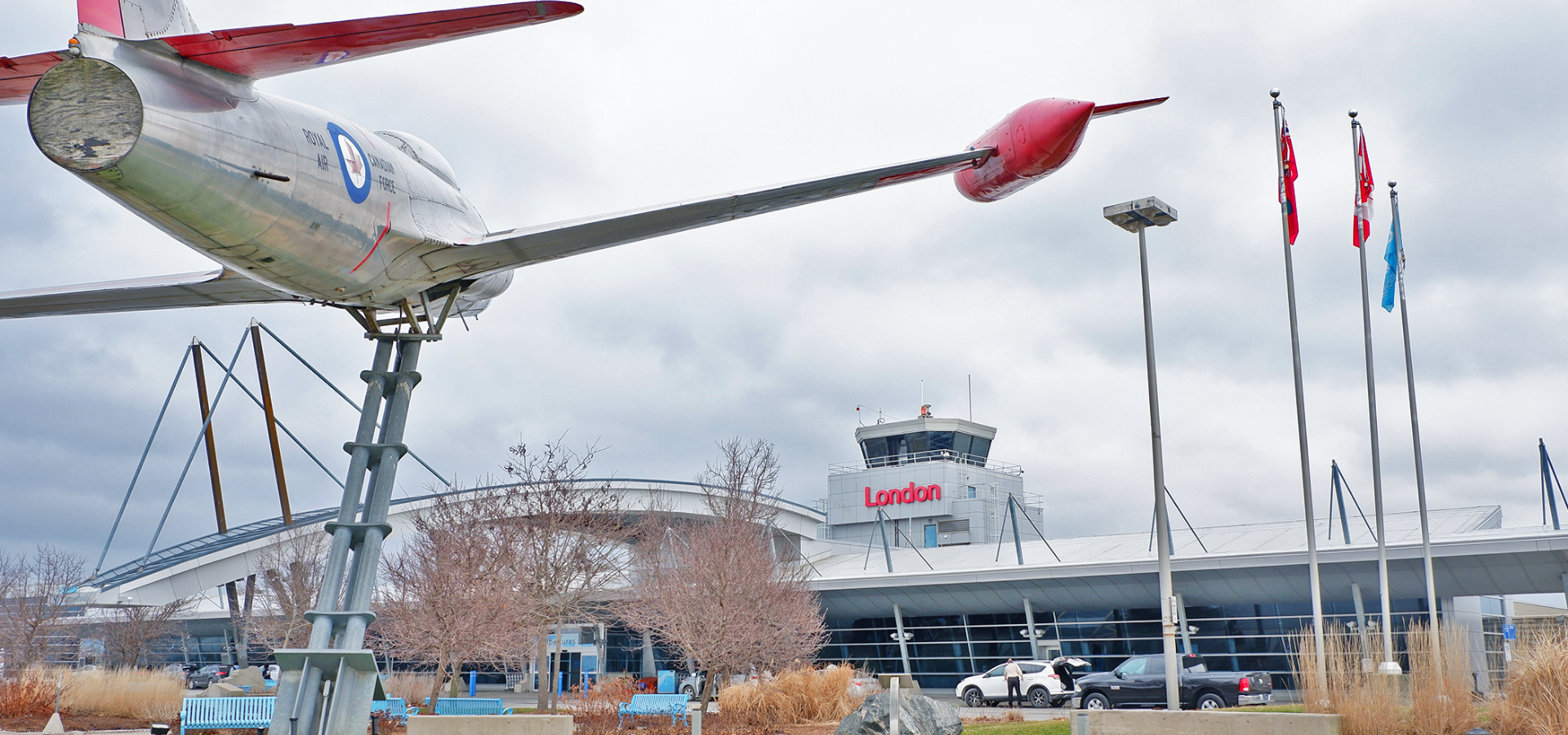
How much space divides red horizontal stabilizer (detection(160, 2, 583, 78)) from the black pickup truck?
22.3 m

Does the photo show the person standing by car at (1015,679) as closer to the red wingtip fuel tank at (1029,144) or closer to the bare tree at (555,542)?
the bare tree at (555,542)

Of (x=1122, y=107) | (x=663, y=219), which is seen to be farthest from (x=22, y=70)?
(x=1122, y=107)

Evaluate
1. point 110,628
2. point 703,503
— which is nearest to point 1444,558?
point 703,503

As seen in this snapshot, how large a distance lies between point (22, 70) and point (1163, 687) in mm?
25478

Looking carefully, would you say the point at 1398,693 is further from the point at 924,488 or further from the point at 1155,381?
the point at 924,488

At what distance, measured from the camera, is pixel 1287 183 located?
2298 cm

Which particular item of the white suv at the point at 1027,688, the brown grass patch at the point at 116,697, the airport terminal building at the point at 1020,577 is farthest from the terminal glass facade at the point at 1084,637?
the brown grass patch at the point at 116,697

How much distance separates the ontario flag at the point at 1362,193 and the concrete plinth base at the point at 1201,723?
46.4ft

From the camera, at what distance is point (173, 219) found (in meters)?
5.84

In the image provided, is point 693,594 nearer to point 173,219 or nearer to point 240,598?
point 173,219

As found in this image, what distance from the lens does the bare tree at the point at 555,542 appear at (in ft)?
87.6

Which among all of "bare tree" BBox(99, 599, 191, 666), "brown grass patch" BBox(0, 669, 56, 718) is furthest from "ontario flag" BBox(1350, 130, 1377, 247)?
"bare tree" BBox(99, 599, 191, 666)

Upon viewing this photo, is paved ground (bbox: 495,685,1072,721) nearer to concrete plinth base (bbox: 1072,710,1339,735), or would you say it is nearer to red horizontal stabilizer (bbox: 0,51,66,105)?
concrete plinth base (bbox: 1072,710,1339,735)

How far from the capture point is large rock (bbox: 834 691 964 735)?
16.4m
